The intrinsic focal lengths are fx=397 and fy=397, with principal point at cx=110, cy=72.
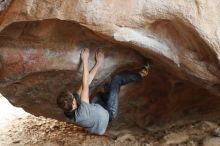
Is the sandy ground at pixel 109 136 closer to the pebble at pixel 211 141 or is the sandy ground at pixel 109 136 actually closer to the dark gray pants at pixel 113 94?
the pebble at pixel 211 141

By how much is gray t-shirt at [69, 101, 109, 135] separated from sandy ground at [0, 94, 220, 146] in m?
1.31

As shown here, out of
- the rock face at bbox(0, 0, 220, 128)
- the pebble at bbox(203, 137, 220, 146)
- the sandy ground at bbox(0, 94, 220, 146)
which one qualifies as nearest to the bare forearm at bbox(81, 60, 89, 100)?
the rock face at bbox(0, 0, 220, 128)

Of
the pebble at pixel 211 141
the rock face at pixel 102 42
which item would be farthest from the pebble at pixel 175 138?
the rock face at pixel 102 42

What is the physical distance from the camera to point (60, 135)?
4.53m

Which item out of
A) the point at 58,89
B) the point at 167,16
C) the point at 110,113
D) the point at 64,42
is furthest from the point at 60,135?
the point at 167,16

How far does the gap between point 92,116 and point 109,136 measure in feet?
5.03

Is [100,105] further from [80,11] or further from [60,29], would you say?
[80,11]

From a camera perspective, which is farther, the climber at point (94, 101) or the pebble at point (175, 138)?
the pebble at point (175, 138)

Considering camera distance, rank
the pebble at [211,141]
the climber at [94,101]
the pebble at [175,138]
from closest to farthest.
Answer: the climber at [94,101], the pebble at [211,141], the pebble at [175,138]

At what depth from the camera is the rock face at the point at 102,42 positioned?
2531 mm

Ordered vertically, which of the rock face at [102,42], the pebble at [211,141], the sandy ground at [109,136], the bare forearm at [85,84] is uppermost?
the rock face at [102,42]

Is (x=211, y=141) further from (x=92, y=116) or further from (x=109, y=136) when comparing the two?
(x=92, y=116)

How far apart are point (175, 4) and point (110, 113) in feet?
3.35

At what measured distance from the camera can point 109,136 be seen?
4.35m
